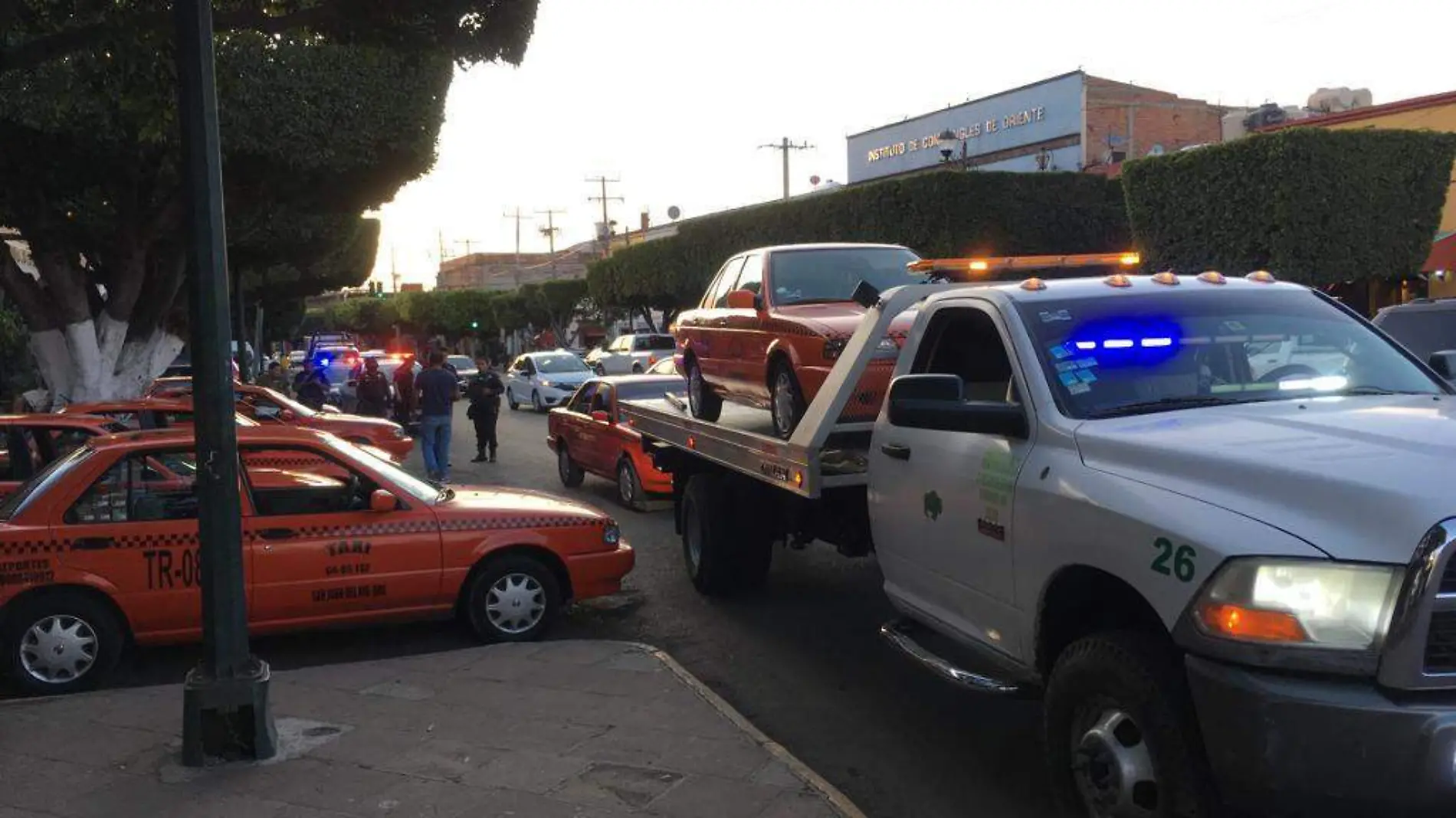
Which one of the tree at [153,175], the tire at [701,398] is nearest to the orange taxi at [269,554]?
the tire at [701,398]

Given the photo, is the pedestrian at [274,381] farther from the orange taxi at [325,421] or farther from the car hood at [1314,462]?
the car hood at [1314,462]

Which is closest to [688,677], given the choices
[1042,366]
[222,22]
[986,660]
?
[986,660]

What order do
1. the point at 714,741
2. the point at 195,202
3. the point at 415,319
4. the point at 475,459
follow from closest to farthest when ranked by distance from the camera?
the point at 195,202 → the point at 714,741 → the point at 475,459 → the point at 415,319

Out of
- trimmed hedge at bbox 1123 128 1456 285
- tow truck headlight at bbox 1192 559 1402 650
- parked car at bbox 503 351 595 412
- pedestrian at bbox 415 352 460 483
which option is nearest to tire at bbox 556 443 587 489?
pedestrian at bbox 415 352 460 483

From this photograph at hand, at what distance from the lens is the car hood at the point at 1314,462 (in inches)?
114

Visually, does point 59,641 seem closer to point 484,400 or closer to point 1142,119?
point 484,400

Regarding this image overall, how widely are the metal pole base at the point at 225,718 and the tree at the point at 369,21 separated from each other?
358cm

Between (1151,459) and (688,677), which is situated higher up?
(1151,459)

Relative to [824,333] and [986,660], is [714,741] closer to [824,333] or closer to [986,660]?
[986,660]

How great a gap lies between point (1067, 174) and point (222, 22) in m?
22.8

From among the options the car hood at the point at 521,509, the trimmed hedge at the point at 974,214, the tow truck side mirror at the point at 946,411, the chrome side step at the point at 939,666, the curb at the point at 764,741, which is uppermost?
the trimmed hedge at the point at 974,214

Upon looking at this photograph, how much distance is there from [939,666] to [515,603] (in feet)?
11.8

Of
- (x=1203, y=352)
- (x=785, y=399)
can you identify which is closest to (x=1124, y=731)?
(x=1203, y=352)

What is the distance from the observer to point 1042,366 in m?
4.37
